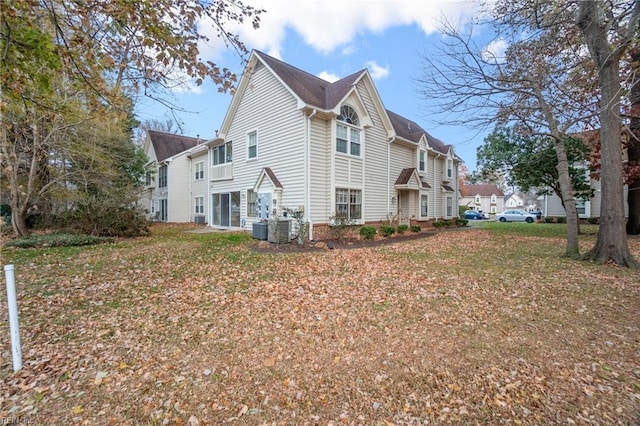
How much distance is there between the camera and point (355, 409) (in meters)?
2.56

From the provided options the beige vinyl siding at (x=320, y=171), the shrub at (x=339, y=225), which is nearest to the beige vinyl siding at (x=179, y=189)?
the beige vinyl siding at (x=320, y=171)

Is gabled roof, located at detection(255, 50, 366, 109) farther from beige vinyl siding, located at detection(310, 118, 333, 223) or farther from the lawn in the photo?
the lawn

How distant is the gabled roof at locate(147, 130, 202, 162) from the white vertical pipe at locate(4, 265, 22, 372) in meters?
27.2

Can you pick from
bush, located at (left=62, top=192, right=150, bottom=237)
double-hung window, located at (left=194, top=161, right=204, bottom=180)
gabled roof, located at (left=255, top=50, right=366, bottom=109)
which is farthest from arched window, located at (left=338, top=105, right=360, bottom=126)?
double-hung window, located at (left=194, top=161, right=204, bottom=180)

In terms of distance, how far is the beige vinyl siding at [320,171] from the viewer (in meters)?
12.8

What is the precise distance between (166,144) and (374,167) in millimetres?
22486

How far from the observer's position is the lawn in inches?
101

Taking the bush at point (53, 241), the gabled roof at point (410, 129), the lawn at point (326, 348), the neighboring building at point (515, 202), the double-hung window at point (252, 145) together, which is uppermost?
the gabled roof at point (410, 129)

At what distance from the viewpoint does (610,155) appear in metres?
7.64

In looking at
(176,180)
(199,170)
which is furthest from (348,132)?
(176,180)

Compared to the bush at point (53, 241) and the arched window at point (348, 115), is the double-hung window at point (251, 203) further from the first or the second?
the bush at point (53, 241)

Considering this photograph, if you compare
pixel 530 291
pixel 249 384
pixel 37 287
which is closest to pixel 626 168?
pixel 530 291

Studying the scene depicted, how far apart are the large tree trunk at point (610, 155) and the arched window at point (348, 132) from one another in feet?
28.0

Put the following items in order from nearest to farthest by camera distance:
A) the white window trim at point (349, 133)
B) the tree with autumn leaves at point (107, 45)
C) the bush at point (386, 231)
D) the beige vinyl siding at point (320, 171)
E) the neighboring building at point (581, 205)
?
1. the tree with autumn leaves at point (107, 45)
2. the beige vinyl siding at point (320, 171)
3. the white window trim at point (349, 133)
4. the bush at point (386, 231)
5. the neighboring building at point (581, 205)
